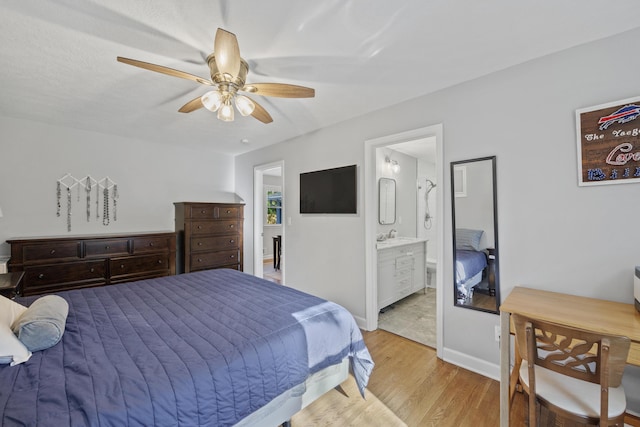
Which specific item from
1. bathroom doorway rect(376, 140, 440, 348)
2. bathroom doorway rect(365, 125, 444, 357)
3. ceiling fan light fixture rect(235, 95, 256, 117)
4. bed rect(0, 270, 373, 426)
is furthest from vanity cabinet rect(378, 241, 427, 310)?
ceiling fan light fixture rect(235, 95, 256, 117)

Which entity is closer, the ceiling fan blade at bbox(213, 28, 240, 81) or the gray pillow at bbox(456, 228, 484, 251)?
the ceiling fan blade at bbox(213, 28, 240, 81)

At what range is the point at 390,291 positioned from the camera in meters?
3.46

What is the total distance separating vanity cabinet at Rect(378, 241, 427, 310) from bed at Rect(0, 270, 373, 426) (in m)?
1.51

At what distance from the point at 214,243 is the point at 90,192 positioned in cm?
176

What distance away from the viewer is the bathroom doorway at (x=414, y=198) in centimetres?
243

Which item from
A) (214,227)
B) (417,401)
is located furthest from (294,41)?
(214,227)

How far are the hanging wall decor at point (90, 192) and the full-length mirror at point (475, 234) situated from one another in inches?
173

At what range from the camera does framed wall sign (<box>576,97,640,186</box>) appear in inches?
63.6

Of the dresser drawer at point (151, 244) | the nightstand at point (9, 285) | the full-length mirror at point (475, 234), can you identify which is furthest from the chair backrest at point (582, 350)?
the dresser drawer at point (151, 244)

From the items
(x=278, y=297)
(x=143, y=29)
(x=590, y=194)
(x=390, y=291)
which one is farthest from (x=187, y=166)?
(x=590, y=194)

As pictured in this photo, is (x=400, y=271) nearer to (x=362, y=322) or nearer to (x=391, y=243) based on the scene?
(x=391, y=243)

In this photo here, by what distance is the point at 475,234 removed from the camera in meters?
2.23

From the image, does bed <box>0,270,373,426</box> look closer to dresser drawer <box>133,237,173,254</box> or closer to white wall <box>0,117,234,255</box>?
dresser drawer <box>133,237,173,254</box>

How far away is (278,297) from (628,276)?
2257 millimetres
